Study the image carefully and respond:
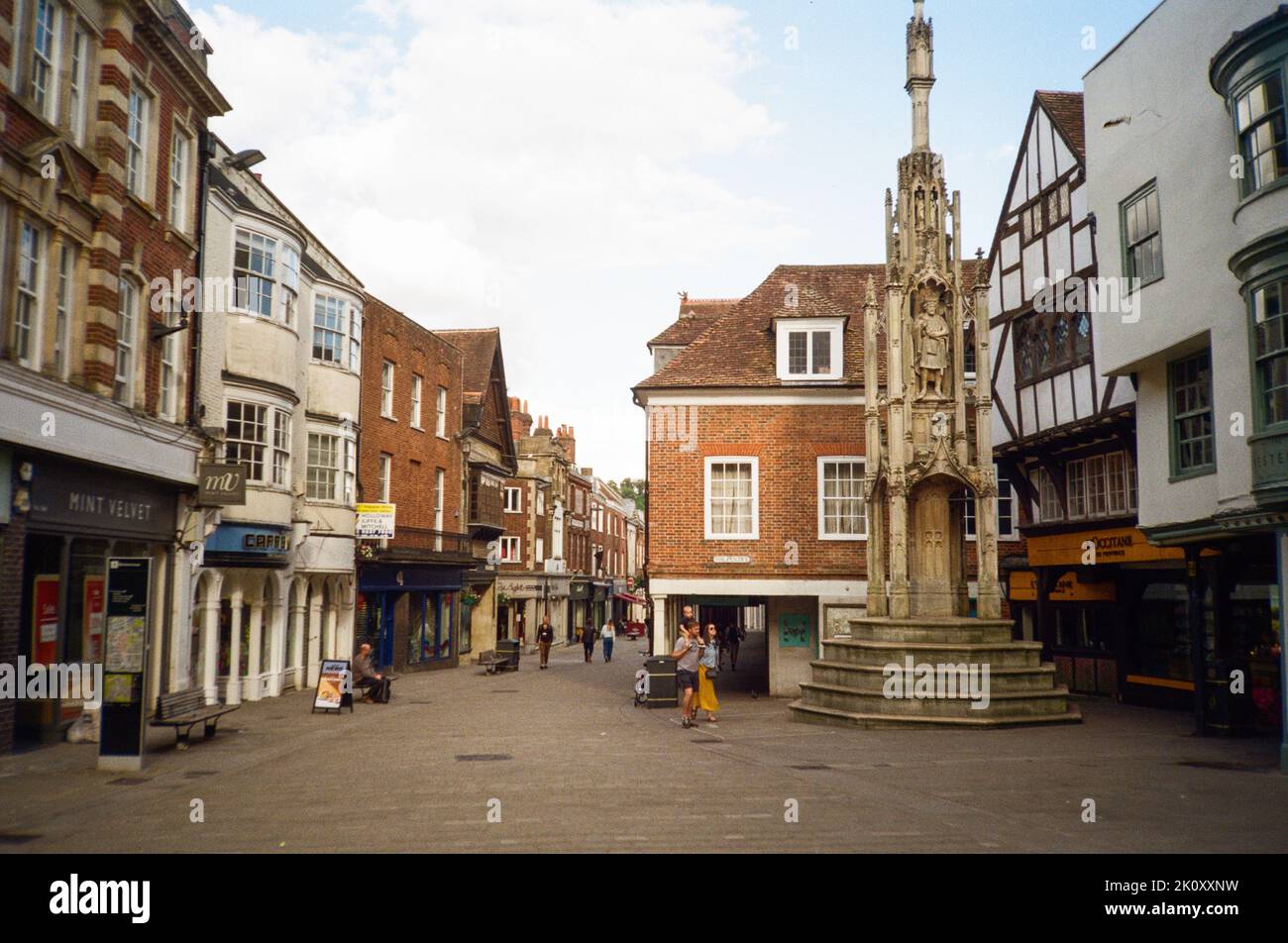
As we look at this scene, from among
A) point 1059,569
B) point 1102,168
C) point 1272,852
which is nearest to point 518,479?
point 1059,569

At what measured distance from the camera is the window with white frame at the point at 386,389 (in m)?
30.8

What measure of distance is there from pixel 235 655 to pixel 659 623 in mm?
9769

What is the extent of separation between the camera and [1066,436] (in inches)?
885

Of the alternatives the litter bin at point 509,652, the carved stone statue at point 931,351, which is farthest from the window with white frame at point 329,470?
the carved stone statue at point 931,351

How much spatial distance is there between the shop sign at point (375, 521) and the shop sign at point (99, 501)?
8517mm

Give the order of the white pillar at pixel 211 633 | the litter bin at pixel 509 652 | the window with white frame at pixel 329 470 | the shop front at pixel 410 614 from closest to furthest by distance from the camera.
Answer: the white pillar at pixel 211 633, the window with white frame at pixel 329 470, the shop front at pixel 410 614, the litter bin at pixel 509 652

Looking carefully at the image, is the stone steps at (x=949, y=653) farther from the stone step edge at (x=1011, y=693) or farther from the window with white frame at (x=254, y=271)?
the window with white frame at (x=254, y=271)

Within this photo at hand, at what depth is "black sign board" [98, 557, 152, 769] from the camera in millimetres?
12664

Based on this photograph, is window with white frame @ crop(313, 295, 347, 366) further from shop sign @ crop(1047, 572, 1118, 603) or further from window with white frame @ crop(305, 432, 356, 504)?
shop sign @ crop(1047, 572, 1118, 603)

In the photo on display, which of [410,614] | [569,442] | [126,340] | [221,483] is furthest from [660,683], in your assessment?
[569,442]

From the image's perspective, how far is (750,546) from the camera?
24922 mm

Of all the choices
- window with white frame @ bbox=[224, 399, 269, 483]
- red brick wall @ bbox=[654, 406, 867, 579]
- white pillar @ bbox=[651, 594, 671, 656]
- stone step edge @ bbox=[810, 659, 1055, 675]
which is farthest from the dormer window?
window with white frame @ bbox=[224, 399, 269, 483]

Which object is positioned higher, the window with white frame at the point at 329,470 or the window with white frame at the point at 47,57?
the window with white frame at the point at 47,57

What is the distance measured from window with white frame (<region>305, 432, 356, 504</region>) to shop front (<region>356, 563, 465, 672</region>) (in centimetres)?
293
